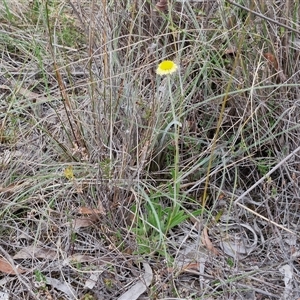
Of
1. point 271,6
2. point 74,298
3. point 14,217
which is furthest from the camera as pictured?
point 271,6

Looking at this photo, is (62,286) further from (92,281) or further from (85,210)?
(85,210)

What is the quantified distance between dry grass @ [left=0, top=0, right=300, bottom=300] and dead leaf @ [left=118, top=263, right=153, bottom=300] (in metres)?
0.02

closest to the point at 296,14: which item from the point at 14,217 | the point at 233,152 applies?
the point at 233,152

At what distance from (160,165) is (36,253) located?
0.42 metres

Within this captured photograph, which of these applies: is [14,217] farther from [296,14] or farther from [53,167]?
[296,14]

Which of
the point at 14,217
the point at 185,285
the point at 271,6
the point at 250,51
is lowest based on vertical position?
the point at 185,285

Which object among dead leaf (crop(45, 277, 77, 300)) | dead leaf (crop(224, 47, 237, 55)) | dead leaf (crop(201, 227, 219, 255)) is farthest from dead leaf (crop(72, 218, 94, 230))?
Answer: dead leaf (crop(224, 47, 237, 55))

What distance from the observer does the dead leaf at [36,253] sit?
4.87 feet

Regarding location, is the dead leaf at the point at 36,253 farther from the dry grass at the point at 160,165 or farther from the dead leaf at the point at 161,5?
the dead leaf at the point at 161,5

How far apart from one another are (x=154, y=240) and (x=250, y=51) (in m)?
0.65

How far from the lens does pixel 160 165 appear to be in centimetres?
166

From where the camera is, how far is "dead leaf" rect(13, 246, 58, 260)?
1484 millimetres

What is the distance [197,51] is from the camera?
176 centimetres

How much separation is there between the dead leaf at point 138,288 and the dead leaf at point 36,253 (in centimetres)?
21
